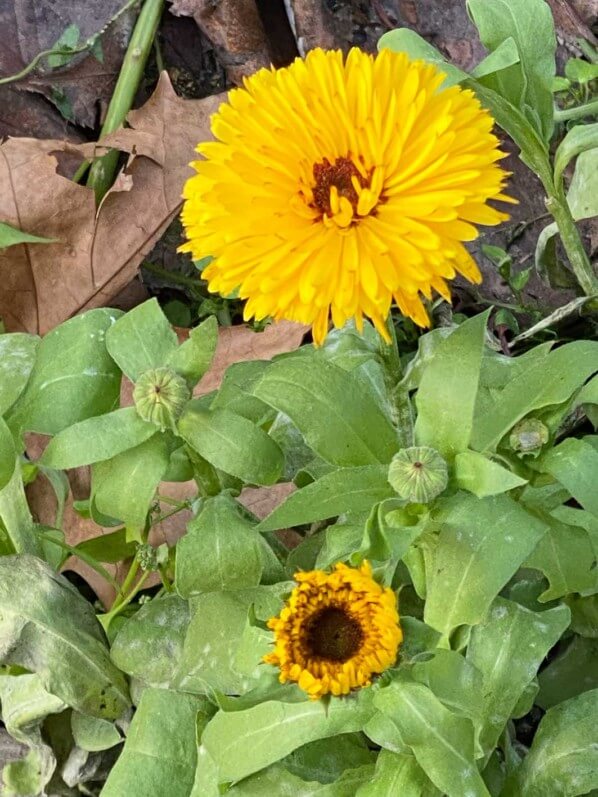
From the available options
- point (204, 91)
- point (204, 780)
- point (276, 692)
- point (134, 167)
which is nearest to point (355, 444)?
point (276, 692)

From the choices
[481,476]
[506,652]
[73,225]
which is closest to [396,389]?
[481,476]

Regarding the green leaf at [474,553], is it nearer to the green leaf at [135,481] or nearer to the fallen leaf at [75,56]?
the green leaf at [135,481]

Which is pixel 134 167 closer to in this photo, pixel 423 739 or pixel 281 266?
pixel 281 266

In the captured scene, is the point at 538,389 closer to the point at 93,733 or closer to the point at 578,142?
the point at 578,142

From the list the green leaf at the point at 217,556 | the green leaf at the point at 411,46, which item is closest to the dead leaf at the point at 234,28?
the green leaf at the point at 411,46

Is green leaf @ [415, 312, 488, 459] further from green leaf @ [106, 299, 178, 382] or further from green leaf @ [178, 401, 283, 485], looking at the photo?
green leaf @ [106, 299, 178, 382]
